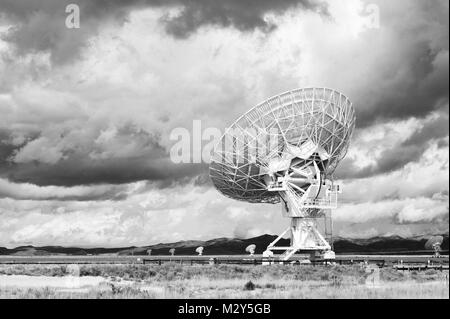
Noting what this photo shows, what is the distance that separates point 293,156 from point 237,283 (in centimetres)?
2074

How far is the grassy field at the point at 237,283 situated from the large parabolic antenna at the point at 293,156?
9.58 meters

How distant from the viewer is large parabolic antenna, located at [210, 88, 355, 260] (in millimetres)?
54094

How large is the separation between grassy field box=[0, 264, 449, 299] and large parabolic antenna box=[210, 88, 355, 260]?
9575mm

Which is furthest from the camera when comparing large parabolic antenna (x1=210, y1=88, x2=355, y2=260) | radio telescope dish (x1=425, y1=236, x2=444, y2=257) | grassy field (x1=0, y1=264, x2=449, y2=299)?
radio telescope dish (x1=425, y1=236, x2=444, y2=257)

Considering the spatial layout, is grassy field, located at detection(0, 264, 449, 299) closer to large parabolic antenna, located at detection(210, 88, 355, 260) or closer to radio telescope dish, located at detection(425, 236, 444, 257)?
large parabolic antenna, located at detection(210, 88, 355, 260)

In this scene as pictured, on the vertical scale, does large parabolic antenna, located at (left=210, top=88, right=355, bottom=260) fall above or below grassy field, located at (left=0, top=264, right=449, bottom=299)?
above

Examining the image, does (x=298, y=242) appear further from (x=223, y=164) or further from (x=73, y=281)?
(x=73, y=281)

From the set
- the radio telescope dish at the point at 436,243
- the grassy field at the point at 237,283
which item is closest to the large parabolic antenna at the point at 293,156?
the grassy field at the point at 237,283

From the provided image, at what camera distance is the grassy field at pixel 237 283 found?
101 feet

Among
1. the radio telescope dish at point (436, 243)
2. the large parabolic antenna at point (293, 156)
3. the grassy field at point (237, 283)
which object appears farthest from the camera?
the radio telescope dish at point (436, 243)

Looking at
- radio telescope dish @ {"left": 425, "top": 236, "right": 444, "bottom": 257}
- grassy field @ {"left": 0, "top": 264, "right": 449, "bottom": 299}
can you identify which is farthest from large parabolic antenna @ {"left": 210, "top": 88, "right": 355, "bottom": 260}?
radio telescope dish @ {"left": 425, "top": 236, "right": 444, "bottom": 257}

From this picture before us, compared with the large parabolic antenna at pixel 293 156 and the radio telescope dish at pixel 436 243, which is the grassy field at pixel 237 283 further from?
the radio telescope dish at pixel 436 243
